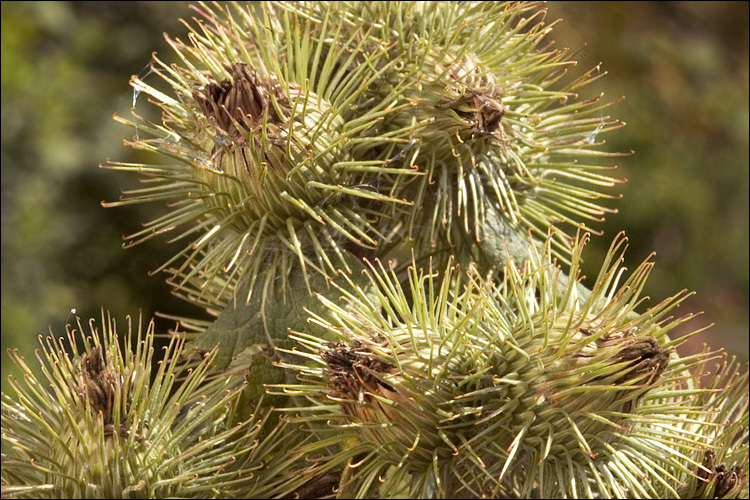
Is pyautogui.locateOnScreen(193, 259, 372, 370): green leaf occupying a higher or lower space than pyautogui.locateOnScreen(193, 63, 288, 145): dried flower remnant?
lower

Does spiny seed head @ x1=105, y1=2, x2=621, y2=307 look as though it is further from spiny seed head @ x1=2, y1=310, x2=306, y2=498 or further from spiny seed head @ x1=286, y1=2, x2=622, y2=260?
spiny seed head @ x1=2, y1=310, x2=306, y2=498

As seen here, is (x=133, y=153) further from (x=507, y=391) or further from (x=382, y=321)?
(x=507, y=391)

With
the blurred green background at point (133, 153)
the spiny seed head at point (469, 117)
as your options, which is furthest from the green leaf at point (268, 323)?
the blurred green background at point (133, 153)

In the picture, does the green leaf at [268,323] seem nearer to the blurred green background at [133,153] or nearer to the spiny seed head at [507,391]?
the spiny seed head at [507,391]

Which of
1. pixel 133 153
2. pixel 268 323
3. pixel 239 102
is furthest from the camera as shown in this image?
pixel 133 153

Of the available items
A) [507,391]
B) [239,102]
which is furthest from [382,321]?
[239,102]

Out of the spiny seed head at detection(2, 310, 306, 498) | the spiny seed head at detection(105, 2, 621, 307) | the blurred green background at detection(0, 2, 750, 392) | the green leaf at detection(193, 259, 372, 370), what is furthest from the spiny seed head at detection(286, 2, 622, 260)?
the blurred green background at detection(0, 2, 750, 392)

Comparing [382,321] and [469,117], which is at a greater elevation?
[469,117]
